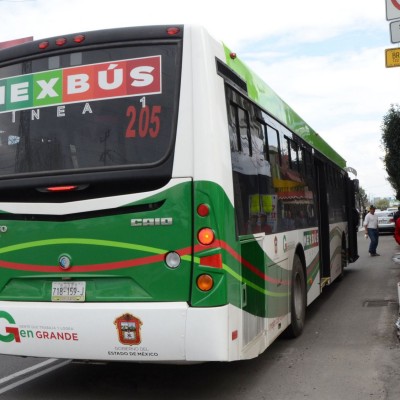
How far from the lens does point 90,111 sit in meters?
4.81

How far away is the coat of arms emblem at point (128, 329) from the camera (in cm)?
442

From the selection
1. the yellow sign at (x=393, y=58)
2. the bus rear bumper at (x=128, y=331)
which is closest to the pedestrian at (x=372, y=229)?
the yellow sign at (x=393, y=58)

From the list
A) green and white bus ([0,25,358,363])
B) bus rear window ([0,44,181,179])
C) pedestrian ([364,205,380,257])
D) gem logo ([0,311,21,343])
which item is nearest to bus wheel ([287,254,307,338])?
green and white bus ([0,25,358,363])

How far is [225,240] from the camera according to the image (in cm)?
449

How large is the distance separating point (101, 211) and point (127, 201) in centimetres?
24

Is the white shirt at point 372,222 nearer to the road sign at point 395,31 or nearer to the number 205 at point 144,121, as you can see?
the road sign at point 395,31

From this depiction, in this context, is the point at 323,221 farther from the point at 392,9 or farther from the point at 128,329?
the point at 128,329

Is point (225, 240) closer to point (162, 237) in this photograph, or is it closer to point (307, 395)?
point (162, 237)

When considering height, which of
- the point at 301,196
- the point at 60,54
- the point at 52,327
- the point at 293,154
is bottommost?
the point at 52,327

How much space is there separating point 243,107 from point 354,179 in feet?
36.4

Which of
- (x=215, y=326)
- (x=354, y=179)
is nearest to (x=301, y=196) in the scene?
→ (x=215, y=326)

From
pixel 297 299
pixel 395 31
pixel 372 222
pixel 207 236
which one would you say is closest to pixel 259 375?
pixel 297 299

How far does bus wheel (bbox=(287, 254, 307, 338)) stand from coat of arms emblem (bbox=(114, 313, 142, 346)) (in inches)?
116

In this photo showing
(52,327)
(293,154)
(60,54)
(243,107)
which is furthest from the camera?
(293,154)
